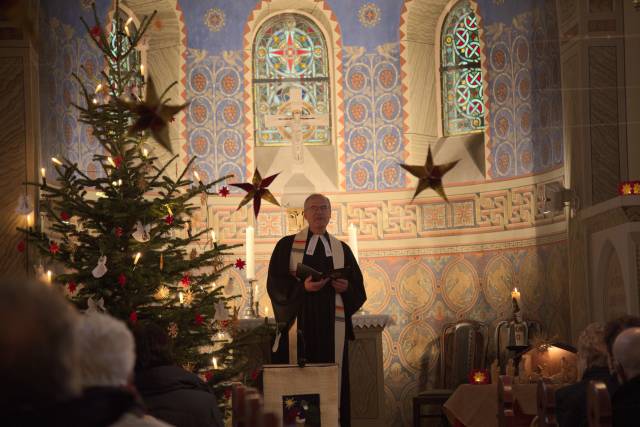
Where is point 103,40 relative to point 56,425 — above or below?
above

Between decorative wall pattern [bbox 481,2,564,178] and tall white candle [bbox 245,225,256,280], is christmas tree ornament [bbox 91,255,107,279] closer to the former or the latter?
tall white candle [bbox 245,225,256,280]

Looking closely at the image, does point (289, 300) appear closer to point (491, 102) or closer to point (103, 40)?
point (103, 40)

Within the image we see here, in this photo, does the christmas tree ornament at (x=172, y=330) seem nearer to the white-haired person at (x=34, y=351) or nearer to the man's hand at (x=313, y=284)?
the man's hand at (x=313, y=284)

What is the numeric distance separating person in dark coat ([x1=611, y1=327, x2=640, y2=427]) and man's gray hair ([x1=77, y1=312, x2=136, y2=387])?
2013 mm

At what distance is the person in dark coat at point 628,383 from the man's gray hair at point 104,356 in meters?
2.01

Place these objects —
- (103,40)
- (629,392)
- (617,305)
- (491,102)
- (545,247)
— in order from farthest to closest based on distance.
→ (491,102) < (545,247) < (617,305) < (103,40) < (629,392)

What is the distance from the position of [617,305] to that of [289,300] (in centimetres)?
320

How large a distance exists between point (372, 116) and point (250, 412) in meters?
9.52

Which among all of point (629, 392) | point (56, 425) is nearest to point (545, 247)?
point (629, 392)

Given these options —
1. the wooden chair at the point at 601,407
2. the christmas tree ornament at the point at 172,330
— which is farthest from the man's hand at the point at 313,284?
the wooden chair at the point at 601,407

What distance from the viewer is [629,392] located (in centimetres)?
371

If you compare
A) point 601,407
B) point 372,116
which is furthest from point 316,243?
point 372,116

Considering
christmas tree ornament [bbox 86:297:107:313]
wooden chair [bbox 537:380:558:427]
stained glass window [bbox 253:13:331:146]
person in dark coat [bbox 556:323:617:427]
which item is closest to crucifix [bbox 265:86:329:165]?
stained glass window [bbox 253:13:331:146]

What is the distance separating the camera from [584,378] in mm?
4684
